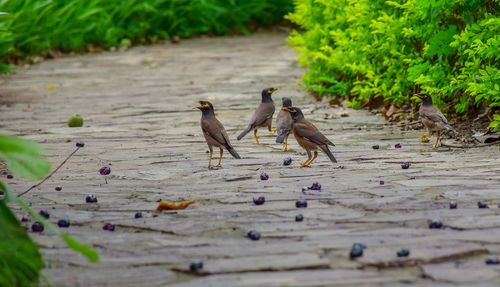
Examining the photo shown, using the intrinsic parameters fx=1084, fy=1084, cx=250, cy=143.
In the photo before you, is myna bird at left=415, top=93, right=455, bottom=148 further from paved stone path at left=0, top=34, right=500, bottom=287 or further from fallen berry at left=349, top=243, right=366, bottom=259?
fallen berry at left=349, top=243, right=366, bottom=259

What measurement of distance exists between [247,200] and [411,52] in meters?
Answer: 3.87

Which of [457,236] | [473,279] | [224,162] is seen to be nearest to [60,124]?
[224,162]

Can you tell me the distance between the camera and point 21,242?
14.4ft

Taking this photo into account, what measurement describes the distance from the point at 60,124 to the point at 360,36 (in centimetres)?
288

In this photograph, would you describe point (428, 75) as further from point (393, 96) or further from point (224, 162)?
point (224, 162)

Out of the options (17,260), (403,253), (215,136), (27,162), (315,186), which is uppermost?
(27,162)

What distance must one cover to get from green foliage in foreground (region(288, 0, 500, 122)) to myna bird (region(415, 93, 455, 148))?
25 cm

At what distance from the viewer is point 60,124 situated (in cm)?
994

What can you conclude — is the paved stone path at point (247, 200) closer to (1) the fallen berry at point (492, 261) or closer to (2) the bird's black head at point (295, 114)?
(1) the fallen berry at point (492, 261)

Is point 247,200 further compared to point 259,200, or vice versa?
point 247,200

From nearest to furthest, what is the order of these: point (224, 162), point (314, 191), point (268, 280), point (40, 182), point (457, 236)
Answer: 1. point (268, 280)
2. point (457, 236)
3. point (314, 191)
4. point (40, 182)
5. point (224, 162)

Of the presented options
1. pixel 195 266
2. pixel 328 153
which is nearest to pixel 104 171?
pixel 328 153

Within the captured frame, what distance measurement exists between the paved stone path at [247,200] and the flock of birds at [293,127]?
4.9 inches

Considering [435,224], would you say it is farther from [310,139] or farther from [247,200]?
[310,139]
